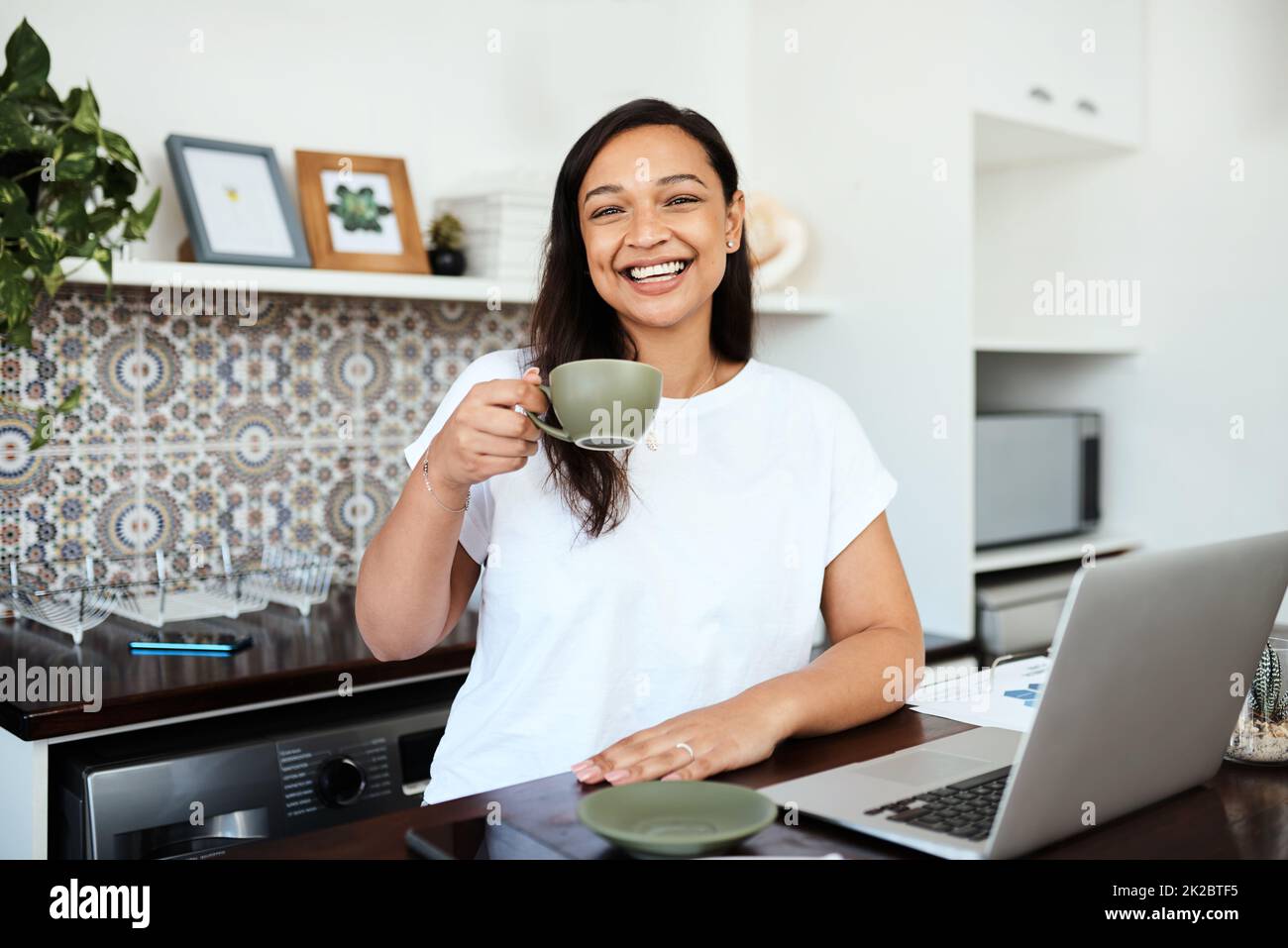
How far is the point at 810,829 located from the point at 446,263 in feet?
5.10

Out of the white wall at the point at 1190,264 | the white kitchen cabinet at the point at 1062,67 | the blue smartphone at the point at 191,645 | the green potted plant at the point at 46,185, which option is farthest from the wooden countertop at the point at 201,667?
the white wall at the point at 1190,264

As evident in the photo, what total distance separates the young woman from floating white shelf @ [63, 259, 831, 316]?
0.62 m

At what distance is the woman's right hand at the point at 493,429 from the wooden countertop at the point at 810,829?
285 mm

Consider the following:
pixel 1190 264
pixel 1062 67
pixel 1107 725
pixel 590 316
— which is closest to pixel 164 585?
pixel 590 316

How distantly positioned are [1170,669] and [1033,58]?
1955 mm

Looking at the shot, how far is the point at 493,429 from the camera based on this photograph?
3.40 ft

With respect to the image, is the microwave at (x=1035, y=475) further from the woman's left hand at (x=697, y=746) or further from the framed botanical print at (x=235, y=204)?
the woman's left hand at (x=697, y=746)

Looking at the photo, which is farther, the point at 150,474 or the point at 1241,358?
the point at 1241,358

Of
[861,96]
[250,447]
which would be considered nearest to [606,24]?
[861,96]

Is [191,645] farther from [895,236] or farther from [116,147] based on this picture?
[895,236]

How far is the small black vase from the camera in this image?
2.17 m
